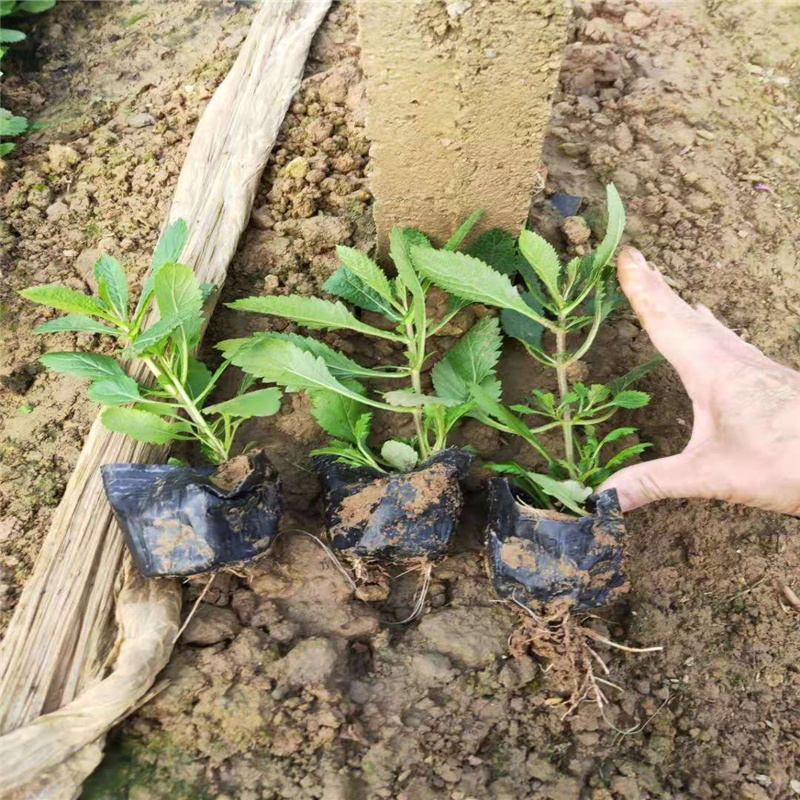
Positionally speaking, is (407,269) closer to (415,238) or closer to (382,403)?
(415,238)

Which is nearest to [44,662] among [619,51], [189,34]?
[189,34]

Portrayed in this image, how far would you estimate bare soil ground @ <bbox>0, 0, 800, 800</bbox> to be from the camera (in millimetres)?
1672

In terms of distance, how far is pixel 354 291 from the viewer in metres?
2.04

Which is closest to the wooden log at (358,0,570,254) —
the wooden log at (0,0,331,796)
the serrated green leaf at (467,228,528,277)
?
the serrated green leaf at (467,228,528,277)

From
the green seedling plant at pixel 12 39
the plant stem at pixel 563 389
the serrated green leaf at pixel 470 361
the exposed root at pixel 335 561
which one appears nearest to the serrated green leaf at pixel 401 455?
the serrated green leaf at pixel 470 361

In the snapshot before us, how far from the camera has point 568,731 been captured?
Answer: 5.69 feet

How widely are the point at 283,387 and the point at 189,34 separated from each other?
1.68m

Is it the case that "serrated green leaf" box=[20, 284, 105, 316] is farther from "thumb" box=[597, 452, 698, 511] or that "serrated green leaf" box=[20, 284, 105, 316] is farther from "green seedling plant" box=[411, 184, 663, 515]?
"thumb" box=[597, 452, 698, 511]

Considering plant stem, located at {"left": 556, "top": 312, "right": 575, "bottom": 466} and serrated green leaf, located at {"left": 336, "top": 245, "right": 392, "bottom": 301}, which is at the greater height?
serrated green leaf, located at {"left": 336, "top": 245, "right": 392, "bottom": 301}

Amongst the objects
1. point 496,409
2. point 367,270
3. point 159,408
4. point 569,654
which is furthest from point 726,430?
point 159,408

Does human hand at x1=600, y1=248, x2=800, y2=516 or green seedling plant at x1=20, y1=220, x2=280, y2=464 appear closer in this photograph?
human hand at x1=600, y1=248, x2=800, y2=516

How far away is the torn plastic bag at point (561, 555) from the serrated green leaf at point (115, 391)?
96 cm

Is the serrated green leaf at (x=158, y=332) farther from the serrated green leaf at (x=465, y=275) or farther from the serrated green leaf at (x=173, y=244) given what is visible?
the serrated green leaf at (x=465, y=275)

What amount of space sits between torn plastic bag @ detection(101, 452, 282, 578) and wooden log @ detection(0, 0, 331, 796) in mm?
133
